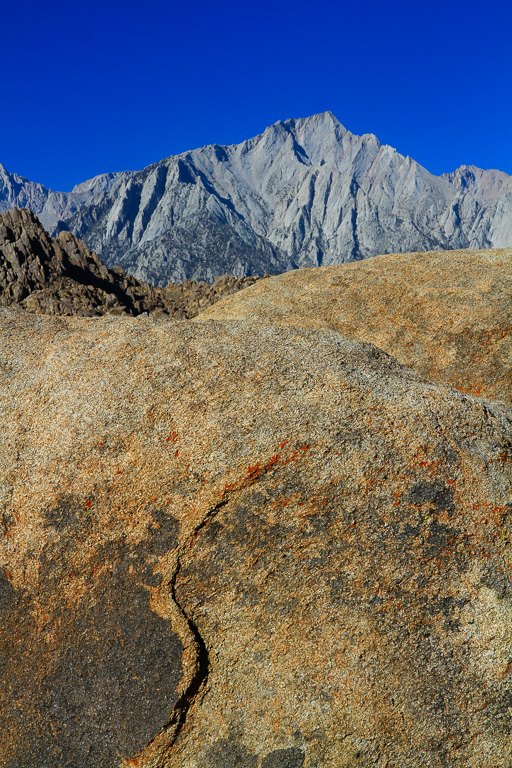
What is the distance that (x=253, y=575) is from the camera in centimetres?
1442

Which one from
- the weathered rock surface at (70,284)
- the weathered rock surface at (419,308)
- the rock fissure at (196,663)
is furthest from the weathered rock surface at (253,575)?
the weathered rock surface at (70,284)

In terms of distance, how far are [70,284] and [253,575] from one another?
93.7 m

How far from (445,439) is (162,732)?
11597 millimetres

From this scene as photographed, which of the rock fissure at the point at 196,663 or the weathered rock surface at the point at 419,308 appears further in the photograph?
the weathered rock surface at the point at 419,308

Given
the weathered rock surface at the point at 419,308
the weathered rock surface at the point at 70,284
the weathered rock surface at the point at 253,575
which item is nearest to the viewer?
the weathered rock surface at the point at 253,575

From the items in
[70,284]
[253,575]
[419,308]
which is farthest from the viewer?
[70,284]

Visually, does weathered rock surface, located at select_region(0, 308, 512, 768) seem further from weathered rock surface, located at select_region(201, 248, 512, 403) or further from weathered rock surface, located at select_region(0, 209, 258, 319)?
weathered rock surface, located at select_region(0, 209, 258, 319)

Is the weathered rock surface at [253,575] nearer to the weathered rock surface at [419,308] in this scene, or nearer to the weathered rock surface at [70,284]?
the weathered rock surface at [419,308]

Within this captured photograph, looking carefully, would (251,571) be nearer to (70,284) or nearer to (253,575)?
(253,575)

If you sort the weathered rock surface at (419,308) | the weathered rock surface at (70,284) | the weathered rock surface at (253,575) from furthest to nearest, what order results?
the weathered rock surface at (70,284)
the weathered rock surface at (419,308)
the weathered rock surface at (253,575)

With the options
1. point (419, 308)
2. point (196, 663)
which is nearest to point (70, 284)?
point (419, 308)

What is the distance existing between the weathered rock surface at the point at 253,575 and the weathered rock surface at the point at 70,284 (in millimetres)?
66912

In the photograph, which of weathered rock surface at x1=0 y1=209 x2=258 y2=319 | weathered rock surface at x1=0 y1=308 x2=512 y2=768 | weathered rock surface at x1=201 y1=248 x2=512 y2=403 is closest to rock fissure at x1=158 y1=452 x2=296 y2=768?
weathered rock surface at x1=0 y1=308 x2=512 y2=768

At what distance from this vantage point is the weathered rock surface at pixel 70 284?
8544 centimetres
